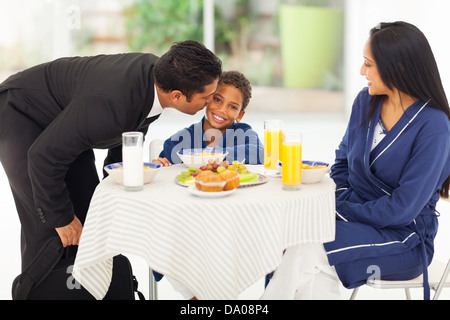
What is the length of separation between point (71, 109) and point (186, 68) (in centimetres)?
46

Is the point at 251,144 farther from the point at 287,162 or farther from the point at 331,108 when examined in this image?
Result: the point at 331,108

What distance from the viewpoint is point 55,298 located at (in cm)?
218

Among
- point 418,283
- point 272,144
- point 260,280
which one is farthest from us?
point 260,280

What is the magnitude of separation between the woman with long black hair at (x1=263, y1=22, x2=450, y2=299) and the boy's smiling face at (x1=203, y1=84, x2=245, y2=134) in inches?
27.1

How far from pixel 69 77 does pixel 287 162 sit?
3.21 ft

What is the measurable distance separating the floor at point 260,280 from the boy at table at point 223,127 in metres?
0.81

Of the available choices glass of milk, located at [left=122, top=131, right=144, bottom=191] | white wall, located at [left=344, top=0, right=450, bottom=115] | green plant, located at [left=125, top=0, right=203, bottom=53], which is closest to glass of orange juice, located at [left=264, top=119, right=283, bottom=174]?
glass of milk, located at [left=122, top=131, right=144, bottom=191]

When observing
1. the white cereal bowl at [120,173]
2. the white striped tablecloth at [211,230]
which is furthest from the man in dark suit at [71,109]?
the white striped tablecloth at [211,230]

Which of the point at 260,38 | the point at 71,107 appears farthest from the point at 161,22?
Answer: the point at 71,107

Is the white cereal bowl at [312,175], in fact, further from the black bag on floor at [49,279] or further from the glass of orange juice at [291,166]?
the black bag on floor at [49,279]

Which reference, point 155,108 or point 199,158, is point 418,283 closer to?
point 199,158

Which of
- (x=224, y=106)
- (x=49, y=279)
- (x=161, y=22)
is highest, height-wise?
(x=161, y=22)

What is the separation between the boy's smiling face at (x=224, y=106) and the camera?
258cm

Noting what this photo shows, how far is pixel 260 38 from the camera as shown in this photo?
803 centimetres
